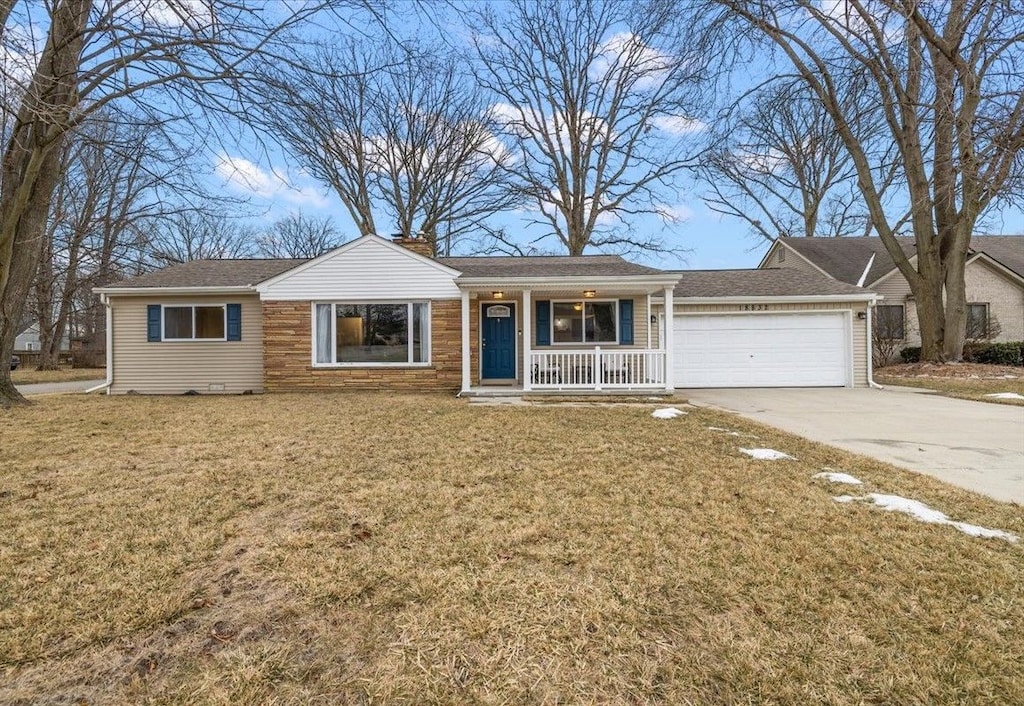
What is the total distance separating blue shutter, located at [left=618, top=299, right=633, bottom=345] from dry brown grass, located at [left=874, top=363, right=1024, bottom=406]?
256 inches

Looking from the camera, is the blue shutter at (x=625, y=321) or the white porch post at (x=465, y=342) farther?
the blue shutter at (x=625, y=321)

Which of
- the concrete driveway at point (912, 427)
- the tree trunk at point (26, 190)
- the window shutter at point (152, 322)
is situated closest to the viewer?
the concrete driveway at point (912, 427)

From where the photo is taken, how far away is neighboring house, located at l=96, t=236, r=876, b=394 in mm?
11164

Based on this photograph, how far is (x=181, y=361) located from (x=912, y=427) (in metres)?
14.4

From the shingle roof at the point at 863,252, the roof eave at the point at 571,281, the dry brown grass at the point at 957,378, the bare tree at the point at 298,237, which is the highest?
the bare tree at the point at 298,237

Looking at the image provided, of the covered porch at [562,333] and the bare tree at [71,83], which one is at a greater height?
the bare tree at [71,83]

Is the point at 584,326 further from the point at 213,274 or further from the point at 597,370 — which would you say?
the point at 213,274

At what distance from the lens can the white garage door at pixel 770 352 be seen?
12.0m

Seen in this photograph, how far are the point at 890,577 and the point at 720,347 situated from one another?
10233mm

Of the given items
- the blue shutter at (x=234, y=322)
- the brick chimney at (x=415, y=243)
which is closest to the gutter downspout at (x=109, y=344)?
the blue shutter at (x=234, y=322)

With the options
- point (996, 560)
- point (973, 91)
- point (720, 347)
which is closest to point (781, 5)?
point (973, 91)

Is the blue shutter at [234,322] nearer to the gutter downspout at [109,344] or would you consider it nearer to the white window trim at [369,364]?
the white window trim at [369,364]

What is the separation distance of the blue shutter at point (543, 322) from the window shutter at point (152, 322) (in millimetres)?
9148

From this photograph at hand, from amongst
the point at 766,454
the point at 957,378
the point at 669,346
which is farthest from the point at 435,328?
the point at 957,378
